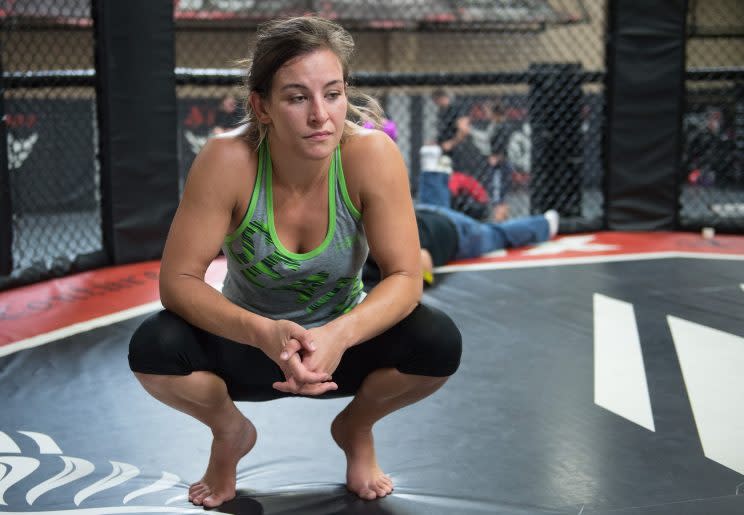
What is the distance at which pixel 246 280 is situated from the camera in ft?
5.01

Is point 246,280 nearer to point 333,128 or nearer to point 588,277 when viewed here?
point 333,128

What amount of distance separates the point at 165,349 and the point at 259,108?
43 cm

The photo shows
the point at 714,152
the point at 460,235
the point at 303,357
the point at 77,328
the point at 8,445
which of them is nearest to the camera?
the point at 303,357

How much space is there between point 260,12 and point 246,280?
20.4ft

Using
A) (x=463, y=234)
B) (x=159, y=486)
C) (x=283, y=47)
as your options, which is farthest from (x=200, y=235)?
(x=463, y=234)

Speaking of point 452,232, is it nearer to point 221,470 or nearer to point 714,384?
point 714,384

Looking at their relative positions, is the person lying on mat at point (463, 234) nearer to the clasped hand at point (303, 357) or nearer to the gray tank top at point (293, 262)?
the gray tank top at point (293, 262)

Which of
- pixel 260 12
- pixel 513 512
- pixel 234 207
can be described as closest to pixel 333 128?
pixel 234 207

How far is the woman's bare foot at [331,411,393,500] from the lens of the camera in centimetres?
154

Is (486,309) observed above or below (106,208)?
below

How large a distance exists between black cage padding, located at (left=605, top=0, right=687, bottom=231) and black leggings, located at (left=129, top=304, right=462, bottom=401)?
10.3ft

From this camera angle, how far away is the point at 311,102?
1.39m

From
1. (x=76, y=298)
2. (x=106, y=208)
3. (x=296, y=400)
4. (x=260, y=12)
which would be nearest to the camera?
(x=296, y=400)

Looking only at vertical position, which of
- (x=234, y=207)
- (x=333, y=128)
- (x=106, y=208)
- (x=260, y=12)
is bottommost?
(x=106, y=208)
